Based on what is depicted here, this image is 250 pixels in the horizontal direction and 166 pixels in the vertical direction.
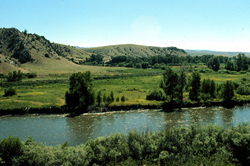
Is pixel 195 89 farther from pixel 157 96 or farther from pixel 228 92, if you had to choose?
pixel 157 96

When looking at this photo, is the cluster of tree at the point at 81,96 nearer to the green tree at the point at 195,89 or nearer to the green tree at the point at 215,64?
the green tree at the point at 195,89

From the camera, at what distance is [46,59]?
528 ft

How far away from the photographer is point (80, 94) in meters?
55.3

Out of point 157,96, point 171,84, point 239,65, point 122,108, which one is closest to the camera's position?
point 122,108

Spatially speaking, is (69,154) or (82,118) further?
(82,118)

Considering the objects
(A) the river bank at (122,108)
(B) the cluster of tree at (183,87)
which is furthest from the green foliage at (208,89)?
→ (A) the river bank at (122,108)

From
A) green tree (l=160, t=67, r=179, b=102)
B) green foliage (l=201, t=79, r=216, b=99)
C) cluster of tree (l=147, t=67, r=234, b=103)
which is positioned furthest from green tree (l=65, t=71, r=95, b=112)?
green foliage (l=201, t=79, r=216, b=99)

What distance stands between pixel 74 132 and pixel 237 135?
28461mm

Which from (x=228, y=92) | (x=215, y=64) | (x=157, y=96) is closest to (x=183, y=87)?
(x=157, y=96)

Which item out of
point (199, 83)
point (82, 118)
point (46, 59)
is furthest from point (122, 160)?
point (46, 59)

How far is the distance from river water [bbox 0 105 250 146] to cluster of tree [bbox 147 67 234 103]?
5.24 meters

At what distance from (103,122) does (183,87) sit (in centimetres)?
2782

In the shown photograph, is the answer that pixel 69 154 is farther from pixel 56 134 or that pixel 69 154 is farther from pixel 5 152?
pixel 56 134

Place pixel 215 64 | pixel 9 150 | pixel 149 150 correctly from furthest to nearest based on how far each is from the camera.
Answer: pixel 215 64 → pixel 149 150 → pixel 9 150
